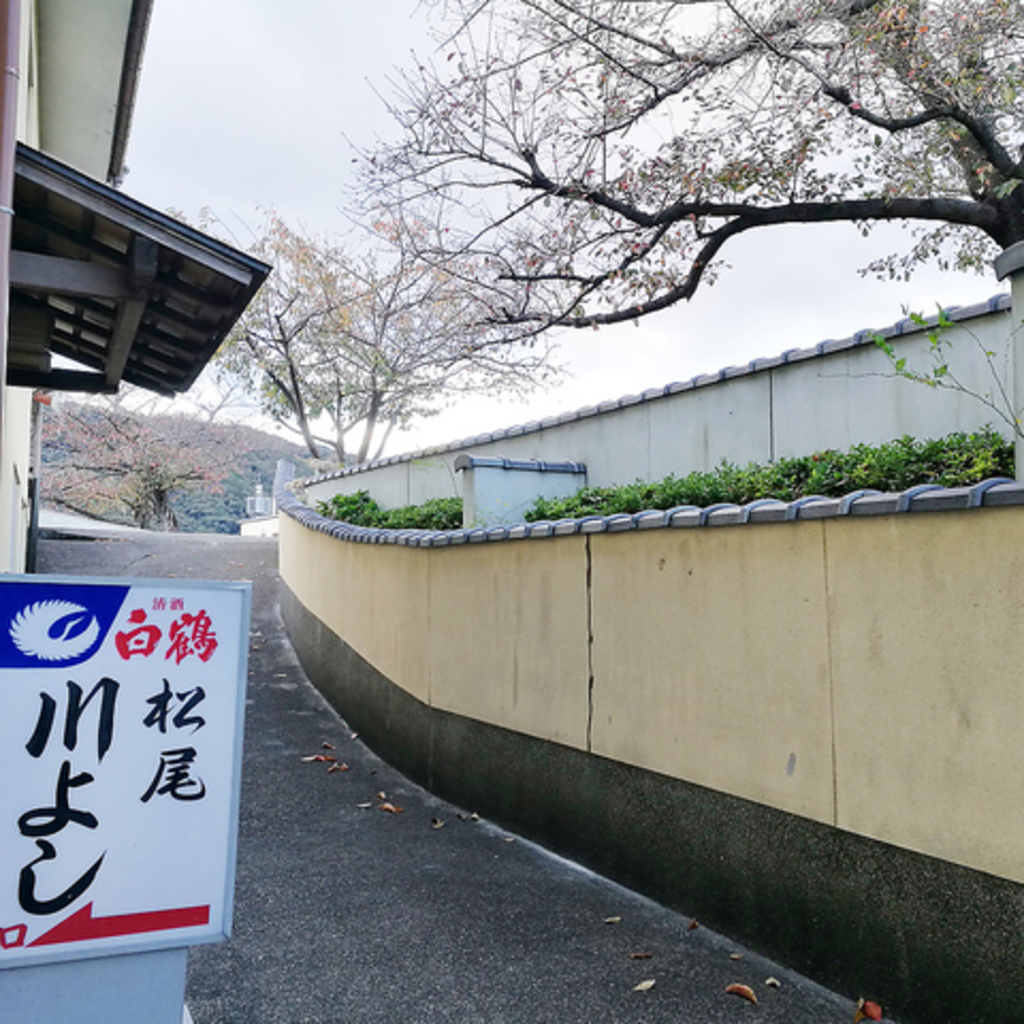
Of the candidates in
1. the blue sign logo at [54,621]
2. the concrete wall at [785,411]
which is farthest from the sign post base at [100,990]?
the concrete wall at [785,411]

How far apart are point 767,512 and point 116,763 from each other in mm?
2945

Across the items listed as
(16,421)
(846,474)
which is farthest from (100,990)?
(16,421)

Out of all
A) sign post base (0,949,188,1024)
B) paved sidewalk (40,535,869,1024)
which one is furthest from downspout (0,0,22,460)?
paved sidewalk (40,535,869,1024)

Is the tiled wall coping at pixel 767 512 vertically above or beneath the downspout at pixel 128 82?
beneath

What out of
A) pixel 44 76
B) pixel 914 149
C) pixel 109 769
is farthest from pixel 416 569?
pixel 914 149

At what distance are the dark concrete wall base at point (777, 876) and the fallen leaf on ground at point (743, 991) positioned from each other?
28 cm

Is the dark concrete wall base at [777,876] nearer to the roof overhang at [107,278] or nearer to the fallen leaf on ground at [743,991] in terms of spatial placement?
the fallen leaf on ground at [743,991]

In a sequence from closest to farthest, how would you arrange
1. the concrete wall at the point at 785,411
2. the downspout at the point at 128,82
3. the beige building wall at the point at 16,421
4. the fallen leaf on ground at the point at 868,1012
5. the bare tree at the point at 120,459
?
the fallen leaf on ground at the point at 868,1012
the concrete wall at the point at 785,411
the beige building wall at the point at 16,421
the downspout at the point at 128,82
the bare tree at the point at 120,459

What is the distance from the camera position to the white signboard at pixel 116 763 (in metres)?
2.67

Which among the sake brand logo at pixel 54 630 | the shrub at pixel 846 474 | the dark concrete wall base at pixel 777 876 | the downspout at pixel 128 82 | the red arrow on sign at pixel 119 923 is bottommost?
the dark concrete wall base at pixel 777 876

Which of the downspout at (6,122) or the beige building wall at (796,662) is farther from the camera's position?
the downspout at (6,122)

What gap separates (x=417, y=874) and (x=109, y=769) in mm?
2827

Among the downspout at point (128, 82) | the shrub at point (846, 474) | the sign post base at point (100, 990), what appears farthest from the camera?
the downspout at point (128, 82)

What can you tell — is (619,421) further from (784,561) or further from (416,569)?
(784,561)
